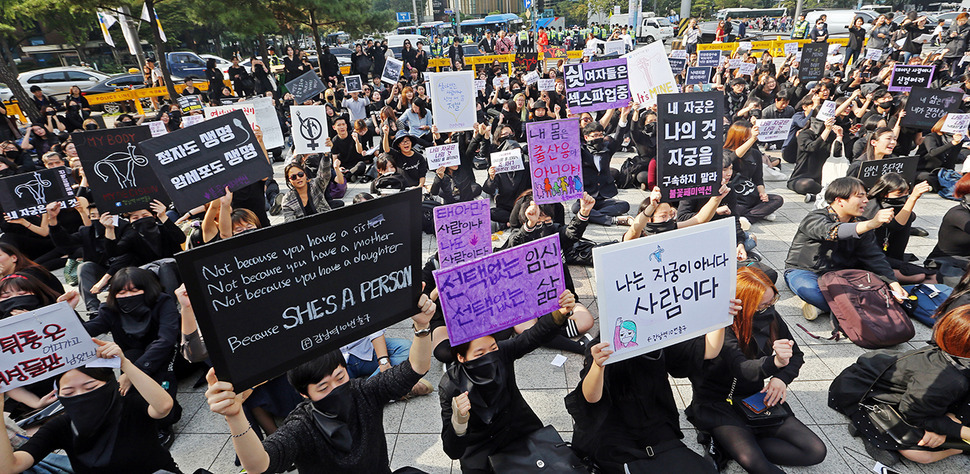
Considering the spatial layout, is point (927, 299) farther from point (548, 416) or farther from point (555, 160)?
point (548, 416)

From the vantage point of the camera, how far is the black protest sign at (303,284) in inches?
81.9

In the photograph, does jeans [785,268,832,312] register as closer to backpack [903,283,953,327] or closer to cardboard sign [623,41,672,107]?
backpack [903,283,953,327]

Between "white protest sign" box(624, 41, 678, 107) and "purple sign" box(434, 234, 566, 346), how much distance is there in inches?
204

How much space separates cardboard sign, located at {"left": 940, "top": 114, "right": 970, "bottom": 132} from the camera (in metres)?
7.69

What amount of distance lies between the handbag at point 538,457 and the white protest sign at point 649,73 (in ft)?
19.0

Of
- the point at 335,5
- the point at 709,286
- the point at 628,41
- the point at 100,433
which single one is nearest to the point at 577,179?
the point at 709,286

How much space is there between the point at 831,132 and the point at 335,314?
965 cm

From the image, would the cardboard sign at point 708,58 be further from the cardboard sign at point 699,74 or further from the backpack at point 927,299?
the backpack at point 927,299

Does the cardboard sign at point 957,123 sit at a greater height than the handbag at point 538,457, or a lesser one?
greater

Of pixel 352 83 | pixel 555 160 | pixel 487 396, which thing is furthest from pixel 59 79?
pixel 487 396

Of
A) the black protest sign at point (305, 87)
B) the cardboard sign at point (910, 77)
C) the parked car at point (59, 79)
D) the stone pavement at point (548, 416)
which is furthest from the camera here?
the parked car at point (59, 79)

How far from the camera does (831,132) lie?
8.72 m

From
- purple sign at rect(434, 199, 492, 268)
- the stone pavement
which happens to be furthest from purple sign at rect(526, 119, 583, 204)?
the stone pavement

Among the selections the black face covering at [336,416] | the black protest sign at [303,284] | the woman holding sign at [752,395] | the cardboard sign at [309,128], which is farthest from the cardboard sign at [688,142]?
the cardboard sign at [309,128]
